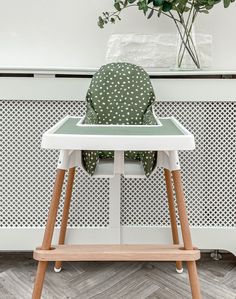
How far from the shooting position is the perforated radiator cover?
1.60 m

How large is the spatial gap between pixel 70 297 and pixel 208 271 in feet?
2.09

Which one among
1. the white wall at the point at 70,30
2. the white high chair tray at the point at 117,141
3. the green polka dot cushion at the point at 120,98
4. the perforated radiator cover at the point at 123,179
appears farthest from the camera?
the white wall at the point at 70,30

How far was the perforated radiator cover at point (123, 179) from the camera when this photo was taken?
63.0 inches

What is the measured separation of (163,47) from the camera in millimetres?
1721

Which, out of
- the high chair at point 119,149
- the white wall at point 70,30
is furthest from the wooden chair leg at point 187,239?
the white wall at point 70,30

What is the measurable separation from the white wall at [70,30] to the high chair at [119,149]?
0.46m

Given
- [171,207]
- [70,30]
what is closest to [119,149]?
[171,207]

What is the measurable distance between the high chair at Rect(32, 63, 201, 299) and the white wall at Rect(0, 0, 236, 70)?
456 mm

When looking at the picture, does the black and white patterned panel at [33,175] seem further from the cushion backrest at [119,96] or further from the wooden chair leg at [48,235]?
the wooden chair leg at [48,235]

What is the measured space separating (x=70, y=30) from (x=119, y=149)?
1.09 metres

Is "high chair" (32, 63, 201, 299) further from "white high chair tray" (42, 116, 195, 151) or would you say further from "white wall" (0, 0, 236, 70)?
"white wall" (0, 0, 236, 70)

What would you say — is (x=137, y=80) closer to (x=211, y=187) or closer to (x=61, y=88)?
(x=61, y=88)

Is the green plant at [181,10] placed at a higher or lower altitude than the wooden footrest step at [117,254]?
higher

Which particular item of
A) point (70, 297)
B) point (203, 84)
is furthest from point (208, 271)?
point (203, 84)
